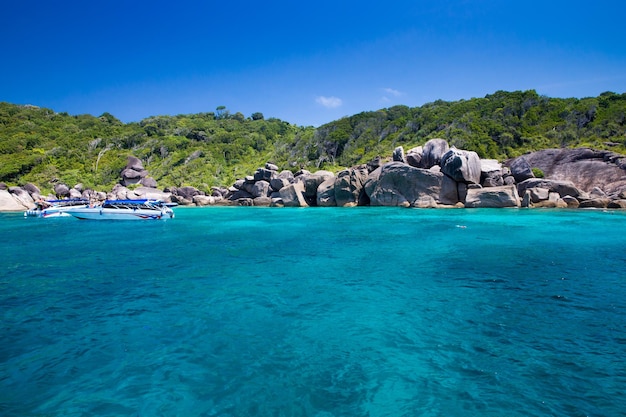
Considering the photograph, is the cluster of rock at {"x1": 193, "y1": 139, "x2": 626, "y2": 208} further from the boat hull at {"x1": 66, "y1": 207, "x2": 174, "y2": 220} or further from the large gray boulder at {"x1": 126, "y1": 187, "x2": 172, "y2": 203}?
the large gray boulder at {"x1": 126, "y1": 187, "x2": 172, "y2": 203}

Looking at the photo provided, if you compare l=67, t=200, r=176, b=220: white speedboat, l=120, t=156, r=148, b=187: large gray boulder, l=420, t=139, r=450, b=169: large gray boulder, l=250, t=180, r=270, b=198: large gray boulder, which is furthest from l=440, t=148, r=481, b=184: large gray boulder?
l=120, t=156, r=148, b=187: large gray boulder

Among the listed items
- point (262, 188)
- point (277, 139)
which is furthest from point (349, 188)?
point (277, 139)

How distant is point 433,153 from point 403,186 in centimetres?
501

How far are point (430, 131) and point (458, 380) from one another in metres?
64.6

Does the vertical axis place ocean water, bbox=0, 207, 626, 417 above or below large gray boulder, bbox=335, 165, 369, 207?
below

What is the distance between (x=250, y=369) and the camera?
582cm

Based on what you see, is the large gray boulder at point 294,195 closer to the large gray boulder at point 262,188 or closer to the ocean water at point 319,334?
the large gray boulder at point 262,188

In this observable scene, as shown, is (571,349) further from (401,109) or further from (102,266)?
(401,109)

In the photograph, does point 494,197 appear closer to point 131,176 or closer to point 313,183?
point 313,183

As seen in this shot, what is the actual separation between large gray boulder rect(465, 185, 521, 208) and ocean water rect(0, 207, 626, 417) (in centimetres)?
1873

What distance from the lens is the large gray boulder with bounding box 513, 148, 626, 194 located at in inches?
1347

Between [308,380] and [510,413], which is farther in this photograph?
Result: [308,380]

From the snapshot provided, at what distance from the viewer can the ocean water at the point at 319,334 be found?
5000 millimetres

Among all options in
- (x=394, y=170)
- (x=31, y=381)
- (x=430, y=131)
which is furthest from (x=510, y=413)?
(x=430, y=131)
